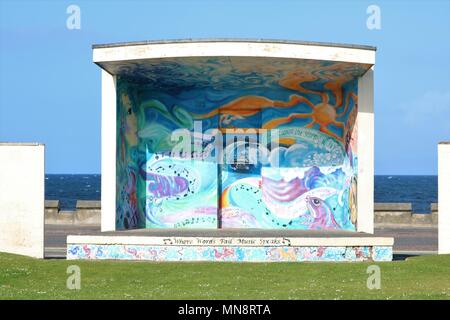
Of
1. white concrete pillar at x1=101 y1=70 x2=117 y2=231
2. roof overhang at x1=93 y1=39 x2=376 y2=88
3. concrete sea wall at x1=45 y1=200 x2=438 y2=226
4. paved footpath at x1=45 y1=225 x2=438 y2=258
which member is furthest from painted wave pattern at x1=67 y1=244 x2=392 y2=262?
concrete sea wall at x1=45 y1=200 x2=438 y2=226

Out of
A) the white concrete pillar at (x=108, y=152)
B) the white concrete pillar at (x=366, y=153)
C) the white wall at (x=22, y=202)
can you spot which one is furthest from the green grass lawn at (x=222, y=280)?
the white concrete pillar at (x=108, y=152)

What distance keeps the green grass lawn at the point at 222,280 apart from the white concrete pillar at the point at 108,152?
264 cm

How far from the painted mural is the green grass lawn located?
504 cm

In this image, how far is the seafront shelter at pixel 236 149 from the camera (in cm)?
2317

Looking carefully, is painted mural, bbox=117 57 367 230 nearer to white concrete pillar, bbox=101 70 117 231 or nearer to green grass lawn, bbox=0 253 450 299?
white concrete pillar, bbox=101 70 117 231

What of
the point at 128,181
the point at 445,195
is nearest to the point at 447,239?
the point at 445,195

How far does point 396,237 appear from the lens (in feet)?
98.9

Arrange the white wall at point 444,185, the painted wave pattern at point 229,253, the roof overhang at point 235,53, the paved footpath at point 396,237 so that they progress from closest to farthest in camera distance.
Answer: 1. the painted wave pattern at point 229,253
2. the roof overhang at point 235,53
3. the white wall at point 444,185
4. the paved footpath at point 396,237

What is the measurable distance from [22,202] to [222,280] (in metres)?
6.57

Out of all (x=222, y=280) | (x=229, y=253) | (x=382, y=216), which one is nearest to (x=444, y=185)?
(x=229, y=253)

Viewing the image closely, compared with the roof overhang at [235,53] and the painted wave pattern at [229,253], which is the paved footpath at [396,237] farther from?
the roof overhang at [235,53]

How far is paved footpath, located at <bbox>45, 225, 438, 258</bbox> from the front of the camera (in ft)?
82.0
